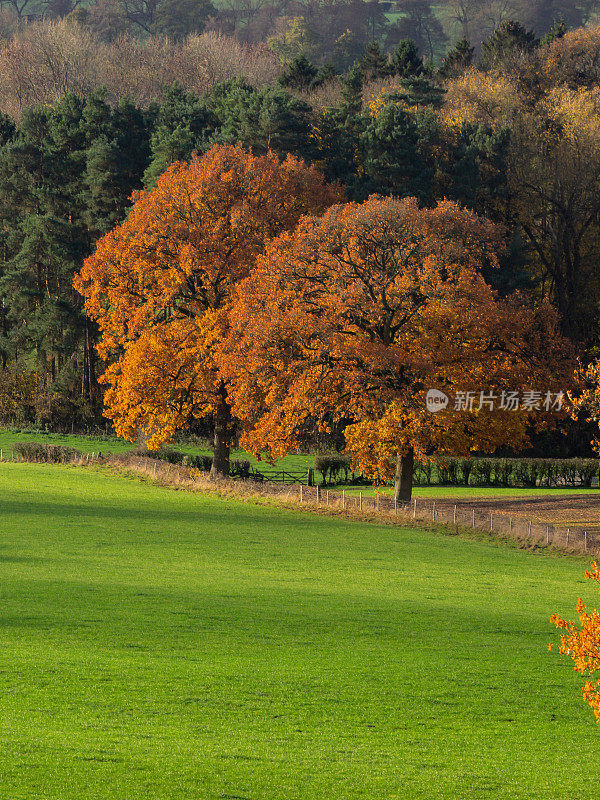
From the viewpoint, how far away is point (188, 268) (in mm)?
56312

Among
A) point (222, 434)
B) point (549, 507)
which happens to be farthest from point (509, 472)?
point (222, 434)

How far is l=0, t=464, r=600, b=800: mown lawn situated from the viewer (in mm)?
14977

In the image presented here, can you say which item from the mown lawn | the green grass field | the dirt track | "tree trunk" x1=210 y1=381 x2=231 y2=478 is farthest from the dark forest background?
the mown lawn

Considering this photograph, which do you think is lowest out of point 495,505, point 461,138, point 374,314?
point 495,505

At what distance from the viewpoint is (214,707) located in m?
17.9

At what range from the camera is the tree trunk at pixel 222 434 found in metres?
57.7

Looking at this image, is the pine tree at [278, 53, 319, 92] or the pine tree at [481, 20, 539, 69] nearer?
the pine tree at [481, 20, 539, 69]

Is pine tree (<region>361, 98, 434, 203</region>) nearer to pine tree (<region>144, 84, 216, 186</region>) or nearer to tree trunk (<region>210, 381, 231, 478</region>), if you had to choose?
pine tree (<region>144, 84, 216, 186</region>)

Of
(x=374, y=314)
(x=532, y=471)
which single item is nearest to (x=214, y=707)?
(x=374, y=314)

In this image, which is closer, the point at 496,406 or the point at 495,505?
the point at 496,406

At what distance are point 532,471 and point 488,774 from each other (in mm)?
54346

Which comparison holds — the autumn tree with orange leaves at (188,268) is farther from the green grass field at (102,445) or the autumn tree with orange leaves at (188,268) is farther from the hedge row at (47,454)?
the green grass field at (102,445)

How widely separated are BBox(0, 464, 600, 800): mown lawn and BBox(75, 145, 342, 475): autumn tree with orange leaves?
20183 mm

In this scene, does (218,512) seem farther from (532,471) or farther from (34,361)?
(34,361)
